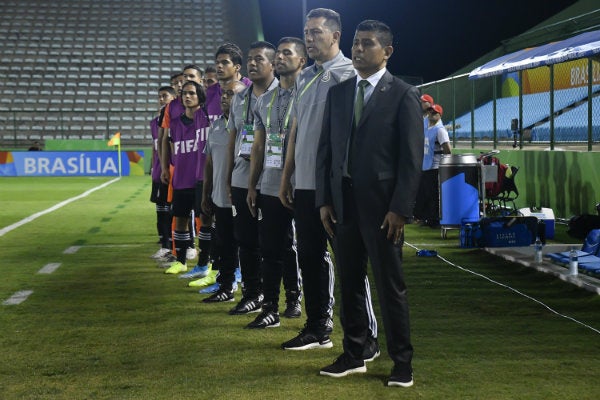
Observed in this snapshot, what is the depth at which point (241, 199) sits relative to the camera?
698cm

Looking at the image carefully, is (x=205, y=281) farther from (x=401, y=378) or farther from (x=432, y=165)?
(x=432, y=165)

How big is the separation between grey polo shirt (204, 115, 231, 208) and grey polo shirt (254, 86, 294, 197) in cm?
111

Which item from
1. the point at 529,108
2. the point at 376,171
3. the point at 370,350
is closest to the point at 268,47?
the point at 376,171

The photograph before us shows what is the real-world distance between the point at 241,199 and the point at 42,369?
2054 mm

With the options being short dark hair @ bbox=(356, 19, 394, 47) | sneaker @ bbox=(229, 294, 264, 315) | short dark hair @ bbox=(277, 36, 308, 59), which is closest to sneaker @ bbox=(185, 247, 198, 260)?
sneaker @ bbox=(229, 294, 264, 315)

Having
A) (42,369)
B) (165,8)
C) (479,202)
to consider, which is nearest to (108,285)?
(42,369)

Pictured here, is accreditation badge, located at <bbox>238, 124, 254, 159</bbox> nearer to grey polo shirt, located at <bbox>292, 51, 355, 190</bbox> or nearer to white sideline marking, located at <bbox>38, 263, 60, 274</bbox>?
grey polo shirt, located at <bbox>292, 51, 355, 190</bbox>

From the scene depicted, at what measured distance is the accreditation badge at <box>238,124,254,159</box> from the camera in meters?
6.86

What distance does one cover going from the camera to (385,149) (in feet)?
15.9

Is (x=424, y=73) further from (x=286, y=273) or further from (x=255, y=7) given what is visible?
(x=286, y=273)

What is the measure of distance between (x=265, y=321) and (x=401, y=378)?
186 cm

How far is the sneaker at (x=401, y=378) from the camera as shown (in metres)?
4.92

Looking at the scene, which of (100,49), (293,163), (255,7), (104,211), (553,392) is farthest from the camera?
(255,7)

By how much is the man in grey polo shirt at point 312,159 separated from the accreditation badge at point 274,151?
322 mm
